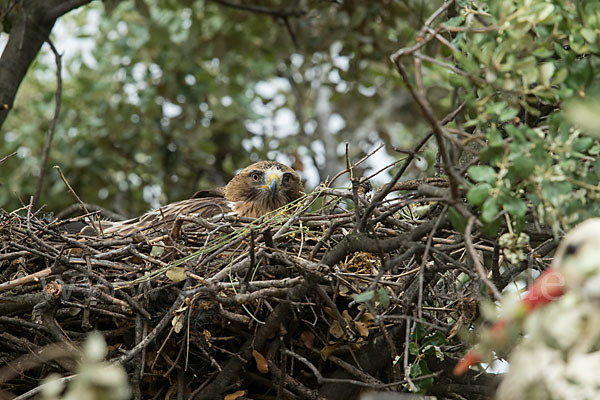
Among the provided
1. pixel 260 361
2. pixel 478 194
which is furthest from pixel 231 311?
pixel 478 194

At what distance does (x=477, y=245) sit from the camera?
3.36 m

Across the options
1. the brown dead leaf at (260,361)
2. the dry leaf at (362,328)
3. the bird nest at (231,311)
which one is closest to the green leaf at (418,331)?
the bird nest at (231,311)

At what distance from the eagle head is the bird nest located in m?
1.95

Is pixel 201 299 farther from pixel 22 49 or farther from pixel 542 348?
pixel 22 49

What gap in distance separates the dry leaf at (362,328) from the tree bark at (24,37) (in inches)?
108

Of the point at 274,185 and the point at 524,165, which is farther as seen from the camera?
the point at 274,185

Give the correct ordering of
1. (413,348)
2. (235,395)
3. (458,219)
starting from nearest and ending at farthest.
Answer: (458,219)
(413,348)
(235,395)

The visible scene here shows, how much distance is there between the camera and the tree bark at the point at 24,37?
15.6ft

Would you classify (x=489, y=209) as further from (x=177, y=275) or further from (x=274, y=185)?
(x=274, y=185)

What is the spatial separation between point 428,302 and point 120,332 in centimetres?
149

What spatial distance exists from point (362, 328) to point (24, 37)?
9.94ft

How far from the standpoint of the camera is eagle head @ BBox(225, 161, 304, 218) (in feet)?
18.7

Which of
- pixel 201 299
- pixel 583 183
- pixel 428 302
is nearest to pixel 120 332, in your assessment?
pixel 201 299

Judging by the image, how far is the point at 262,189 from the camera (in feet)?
18.9
